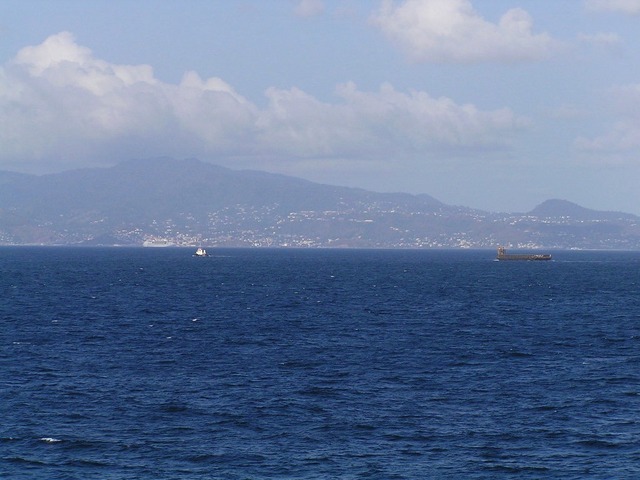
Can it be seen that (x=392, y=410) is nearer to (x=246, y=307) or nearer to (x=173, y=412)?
(x=173, y=412)

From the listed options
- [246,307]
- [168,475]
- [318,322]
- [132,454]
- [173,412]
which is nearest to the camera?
[168,475]

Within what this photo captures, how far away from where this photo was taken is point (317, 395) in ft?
225

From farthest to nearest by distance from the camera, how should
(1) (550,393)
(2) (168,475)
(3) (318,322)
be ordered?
(3) (318,322) < (1) (550,393) < (2) (168,475)

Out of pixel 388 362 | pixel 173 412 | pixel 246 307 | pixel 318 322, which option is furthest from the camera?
pixel 246 307

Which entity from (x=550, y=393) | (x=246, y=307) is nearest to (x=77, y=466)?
(x=550, y=393)

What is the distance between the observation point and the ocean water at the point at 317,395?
170 ft

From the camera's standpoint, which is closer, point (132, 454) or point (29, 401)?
point (132, 454)

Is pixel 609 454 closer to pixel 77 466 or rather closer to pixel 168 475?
pixel 168 475

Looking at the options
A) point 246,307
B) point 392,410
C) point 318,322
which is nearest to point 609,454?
point 392,410

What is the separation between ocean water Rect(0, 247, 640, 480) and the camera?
51.7m

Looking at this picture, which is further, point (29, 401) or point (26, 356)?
point (26, 356)

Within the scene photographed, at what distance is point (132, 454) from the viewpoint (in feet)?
173

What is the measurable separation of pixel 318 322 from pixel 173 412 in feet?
182

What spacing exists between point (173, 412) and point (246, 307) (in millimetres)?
76147
